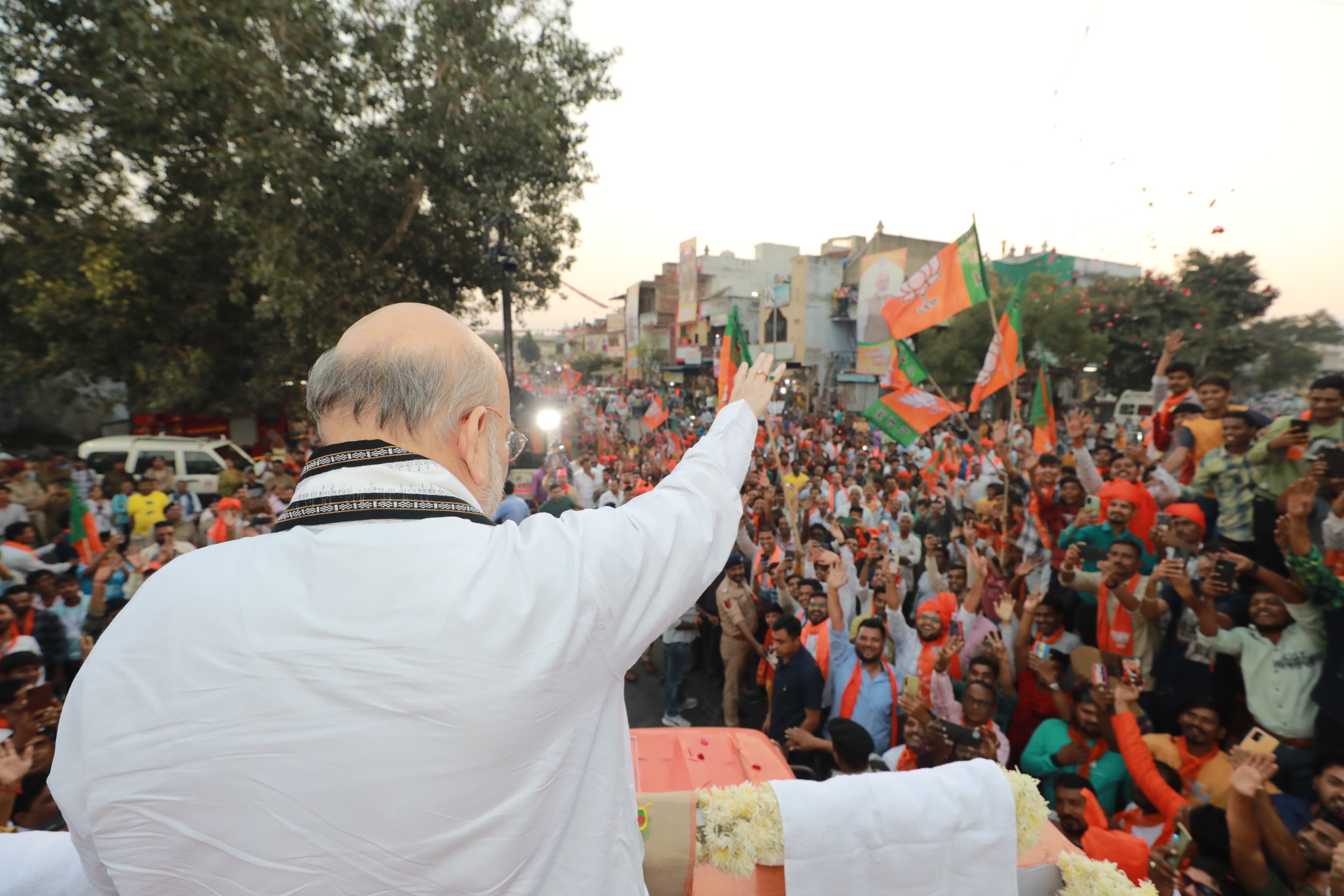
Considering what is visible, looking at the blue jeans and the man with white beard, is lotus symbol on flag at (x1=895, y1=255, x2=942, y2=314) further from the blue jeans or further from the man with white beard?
the man with white beard

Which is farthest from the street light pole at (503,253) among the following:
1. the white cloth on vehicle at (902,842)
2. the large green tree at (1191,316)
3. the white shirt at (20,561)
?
the large green tree at (1191,316)

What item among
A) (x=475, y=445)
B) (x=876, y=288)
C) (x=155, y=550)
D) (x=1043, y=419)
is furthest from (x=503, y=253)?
(x=876, y=288)

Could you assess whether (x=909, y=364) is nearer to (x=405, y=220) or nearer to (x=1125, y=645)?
(x=1125, y=645)

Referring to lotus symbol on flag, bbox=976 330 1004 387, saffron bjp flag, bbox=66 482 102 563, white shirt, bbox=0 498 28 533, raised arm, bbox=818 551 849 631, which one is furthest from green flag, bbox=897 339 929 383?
white shirt, bbox=0 498 28 533

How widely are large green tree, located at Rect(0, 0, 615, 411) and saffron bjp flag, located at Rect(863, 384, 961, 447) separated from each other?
8810 mm

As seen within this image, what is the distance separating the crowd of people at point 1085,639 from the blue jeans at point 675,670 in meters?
0.02

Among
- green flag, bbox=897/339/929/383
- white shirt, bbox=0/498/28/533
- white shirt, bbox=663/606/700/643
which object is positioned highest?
green flag, bbox=897/339/929/383

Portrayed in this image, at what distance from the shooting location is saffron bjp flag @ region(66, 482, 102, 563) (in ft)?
22.5

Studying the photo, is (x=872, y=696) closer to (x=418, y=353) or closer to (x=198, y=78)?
(x=418, y=353)

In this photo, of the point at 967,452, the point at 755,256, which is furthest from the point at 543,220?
the point at 755,256

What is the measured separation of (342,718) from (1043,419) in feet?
26.8

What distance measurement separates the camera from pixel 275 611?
32.8 inches

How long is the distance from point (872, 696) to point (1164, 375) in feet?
16.2

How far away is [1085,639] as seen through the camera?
4617 mm
